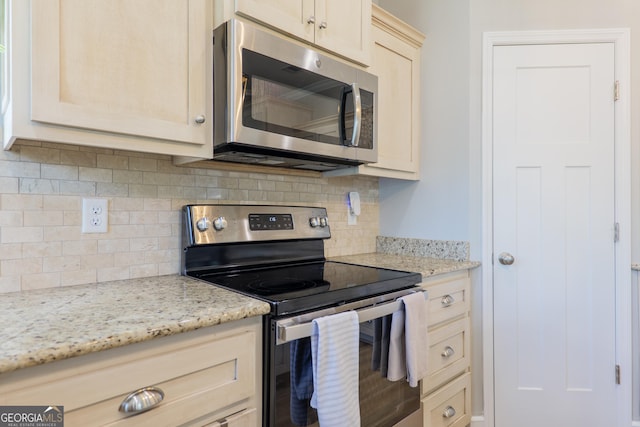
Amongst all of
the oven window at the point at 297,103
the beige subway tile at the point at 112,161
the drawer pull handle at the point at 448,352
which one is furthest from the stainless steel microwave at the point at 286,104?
the drawer pull handle at the point at 448,352

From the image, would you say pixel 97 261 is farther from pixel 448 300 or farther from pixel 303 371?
pixel 448 300

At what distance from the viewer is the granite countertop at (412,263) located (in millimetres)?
1702

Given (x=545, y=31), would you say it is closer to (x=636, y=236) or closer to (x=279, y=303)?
(x=636, y=236)

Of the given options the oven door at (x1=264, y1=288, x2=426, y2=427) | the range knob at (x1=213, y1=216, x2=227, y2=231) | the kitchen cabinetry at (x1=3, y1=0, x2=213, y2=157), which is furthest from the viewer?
the range knob at (x1=213, y1=216, x2=227, y2=231)

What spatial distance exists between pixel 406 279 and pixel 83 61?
127 cm

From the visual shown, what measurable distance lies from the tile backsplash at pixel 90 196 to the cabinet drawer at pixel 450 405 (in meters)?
1.22

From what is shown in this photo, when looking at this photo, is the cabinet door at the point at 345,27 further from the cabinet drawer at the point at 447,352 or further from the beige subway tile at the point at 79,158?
the cabinet drawer at the point at 447,352

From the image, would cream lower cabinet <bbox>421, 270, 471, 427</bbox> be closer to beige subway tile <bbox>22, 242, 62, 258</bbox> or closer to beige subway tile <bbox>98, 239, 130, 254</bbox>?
beige subway tile <bbox>98, 239, 130, 254</bbox>

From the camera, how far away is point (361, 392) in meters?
1.28

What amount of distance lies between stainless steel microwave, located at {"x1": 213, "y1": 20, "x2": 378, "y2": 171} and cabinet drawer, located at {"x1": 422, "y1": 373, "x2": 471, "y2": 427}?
114 cm

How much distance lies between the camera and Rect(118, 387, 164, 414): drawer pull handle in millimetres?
786

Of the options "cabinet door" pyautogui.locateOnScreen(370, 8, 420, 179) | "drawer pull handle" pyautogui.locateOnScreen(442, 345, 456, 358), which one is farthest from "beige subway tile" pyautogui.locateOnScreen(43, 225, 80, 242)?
"drawer pull handle" pyautogui.locateOnScreen(442, 345, 456, 358)

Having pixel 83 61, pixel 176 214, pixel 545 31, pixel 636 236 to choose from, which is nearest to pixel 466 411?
pixel 636 236

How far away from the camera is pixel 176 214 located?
146 centimetres
